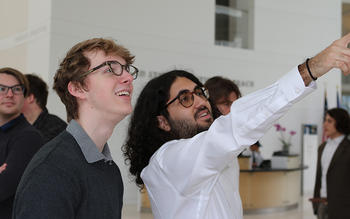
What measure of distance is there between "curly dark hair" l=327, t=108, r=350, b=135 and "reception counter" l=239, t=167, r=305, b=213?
10.6 feet

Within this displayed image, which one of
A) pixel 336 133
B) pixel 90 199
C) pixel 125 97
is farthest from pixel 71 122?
pixel 336 133

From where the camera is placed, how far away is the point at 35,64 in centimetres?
930

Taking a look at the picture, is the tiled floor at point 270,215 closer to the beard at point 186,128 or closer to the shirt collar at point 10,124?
the shirt collar at point 10,124

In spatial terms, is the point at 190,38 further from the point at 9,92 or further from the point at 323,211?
the point at 9,92

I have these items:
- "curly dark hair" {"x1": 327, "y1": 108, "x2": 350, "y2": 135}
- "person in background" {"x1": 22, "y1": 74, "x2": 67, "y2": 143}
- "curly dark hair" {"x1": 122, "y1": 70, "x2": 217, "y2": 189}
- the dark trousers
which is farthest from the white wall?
"curly dark hair" {"x1": 122, "y1": 70, "x2": 217, "y2": 189}

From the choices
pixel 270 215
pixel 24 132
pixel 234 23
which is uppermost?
pixel 234 23

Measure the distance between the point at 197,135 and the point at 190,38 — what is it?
375 inches

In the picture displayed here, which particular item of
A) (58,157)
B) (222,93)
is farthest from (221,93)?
(58,157)

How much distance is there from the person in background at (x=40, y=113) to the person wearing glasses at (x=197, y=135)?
1.35m

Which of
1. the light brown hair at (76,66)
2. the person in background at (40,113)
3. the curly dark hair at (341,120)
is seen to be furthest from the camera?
the curly dark hair at (341,120)

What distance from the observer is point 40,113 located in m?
3.70

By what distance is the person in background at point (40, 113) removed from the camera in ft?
11.7

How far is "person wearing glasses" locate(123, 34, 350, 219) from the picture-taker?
1.42m

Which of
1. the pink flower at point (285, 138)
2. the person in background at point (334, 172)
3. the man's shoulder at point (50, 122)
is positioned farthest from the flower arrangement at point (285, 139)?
the man's shoulder at point (50, 122)
